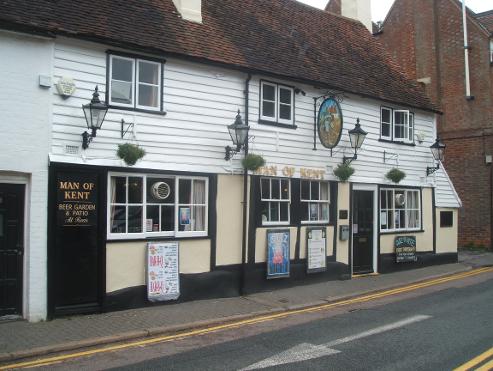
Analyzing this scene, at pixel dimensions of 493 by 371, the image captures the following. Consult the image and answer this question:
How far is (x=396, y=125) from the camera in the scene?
1602 centimetres

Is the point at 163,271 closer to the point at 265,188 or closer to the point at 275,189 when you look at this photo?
the point at 265,188

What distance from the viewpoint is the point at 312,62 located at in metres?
14.1

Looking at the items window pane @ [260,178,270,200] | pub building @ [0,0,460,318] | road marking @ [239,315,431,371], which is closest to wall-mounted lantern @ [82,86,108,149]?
pub building @ [0,0,460,318]

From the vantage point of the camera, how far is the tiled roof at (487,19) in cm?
2124

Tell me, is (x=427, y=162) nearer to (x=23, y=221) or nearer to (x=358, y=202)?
(x=358, y=202)

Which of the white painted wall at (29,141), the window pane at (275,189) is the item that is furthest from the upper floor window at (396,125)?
the white painted wall at (29,141)

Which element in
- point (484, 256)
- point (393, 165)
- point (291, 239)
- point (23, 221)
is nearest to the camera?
point (23, 221)

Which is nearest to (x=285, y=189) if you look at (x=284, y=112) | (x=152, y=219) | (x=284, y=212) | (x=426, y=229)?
(x=284, y=212)

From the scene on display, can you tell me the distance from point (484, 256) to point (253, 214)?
10.8 meters

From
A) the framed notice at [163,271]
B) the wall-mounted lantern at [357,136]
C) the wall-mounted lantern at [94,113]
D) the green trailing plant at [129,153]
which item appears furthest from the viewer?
the wall-mounted lantern at [357,136]

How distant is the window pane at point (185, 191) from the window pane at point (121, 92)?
2014 millimetres

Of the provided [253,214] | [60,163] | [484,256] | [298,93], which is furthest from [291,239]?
[484,256]

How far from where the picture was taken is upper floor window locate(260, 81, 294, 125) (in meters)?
12.4

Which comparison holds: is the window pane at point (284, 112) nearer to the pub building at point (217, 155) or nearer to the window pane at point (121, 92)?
the pub building at point (217, 155)
